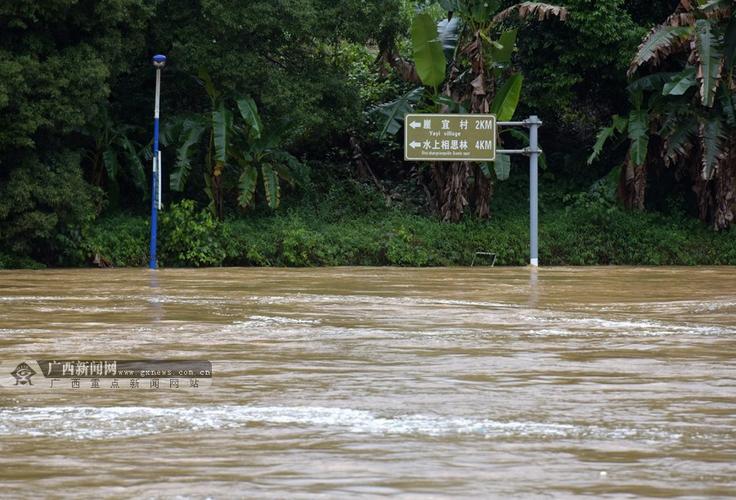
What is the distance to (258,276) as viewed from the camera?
23.2m

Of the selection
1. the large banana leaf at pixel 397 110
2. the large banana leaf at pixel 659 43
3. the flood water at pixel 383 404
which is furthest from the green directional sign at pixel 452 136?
the flood water at pixel 383 404

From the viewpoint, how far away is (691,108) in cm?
2992

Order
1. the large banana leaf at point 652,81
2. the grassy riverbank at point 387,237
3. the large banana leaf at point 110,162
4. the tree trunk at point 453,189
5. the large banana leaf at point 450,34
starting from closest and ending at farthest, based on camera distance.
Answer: the grassy riverbank at point 387,237 → the large banana leaf at point 110,162 → the large banana leaf at point 652,81 → the tree trunk at point 453,189 → the large banana leaf at point 450,34

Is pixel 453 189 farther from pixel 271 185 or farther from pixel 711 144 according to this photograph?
pixel 711 144

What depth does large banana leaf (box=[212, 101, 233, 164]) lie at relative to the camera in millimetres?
28688

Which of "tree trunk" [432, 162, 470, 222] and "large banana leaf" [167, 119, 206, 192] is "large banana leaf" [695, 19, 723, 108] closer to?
"tree trunk" [432, 162, 470, 222]

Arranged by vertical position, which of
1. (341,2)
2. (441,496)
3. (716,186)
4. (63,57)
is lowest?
(441,496)

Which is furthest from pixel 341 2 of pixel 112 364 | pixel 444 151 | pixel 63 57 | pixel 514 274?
pixel 112 364

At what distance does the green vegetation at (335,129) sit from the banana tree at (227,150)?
0.06m

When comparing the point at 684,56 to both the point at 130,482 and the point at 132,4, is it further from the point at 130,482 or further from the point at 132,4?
the point at 130,482

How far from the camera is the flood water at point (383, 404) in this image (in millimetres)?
5266

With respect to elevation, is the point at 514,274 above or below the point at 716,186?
below

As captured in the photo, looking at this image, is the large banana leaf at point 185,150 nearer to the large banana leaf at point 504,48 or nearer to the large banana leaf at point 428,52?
the large banana leaf at point 428,52

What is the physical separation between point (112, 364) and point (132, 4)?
64.5 feet
